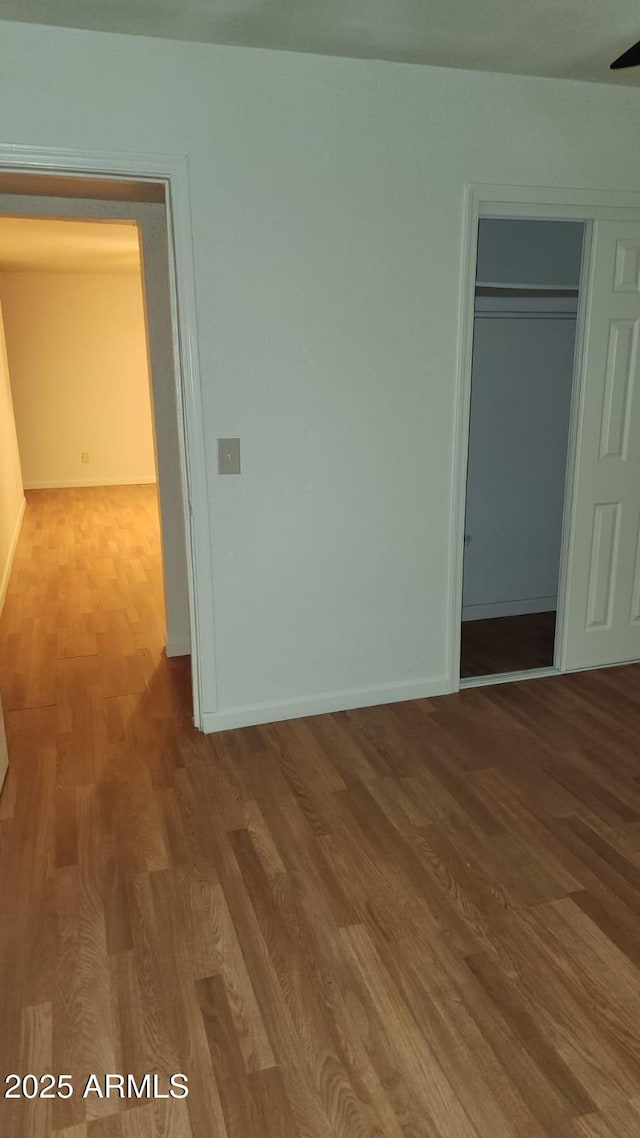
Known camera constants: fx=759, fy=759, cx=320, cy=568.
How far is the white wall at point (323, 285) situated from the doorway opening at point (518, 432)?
0.99 meters

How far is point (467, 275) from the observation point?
9.84 ft

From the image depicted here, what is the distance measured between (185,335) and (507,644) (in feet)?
7.83

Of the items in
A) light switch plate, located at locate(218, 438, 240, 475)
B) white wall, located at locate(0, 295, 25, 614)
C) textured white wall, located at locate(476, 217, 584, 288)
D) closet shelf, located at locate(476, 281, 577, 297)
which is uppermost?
textured white wall, located at locate(476, 217, 584, 288)

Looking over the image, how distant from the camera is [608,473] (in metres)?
3.44

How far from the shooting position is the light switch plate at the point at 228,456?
287 centimetres

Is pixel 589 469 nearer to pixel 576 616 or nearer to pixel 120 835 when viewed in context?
pixel 576 616

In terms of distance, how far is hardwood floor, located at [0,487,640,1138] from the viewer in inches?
61.9

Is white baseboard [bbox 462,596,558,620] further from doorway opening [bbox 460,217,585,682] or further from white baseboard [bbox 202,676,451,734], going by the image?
white baseboard [bbox 202,676,451,734]

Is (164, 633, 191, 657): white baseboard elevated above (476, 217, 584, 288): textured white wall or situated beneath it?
situated beneath

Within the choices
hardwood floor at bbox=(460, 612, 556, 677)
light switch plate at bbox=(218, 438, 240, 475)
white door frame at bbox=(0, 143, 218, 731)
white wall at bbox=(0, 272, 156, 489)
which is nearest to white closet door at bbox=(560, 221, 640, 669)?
hardwood floor at bbox=(460, 612, 556, 677)

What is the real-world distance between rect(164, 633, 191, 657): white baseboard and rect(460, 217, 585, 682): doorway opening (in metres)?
1.42

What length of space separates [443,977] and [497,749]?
1.19 metres

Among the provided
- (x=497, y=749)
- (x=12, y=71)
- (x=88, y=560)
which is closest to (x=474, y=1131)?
(x=497, y=749)

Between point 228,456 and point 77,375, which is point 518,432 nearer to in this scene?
point 228,456
